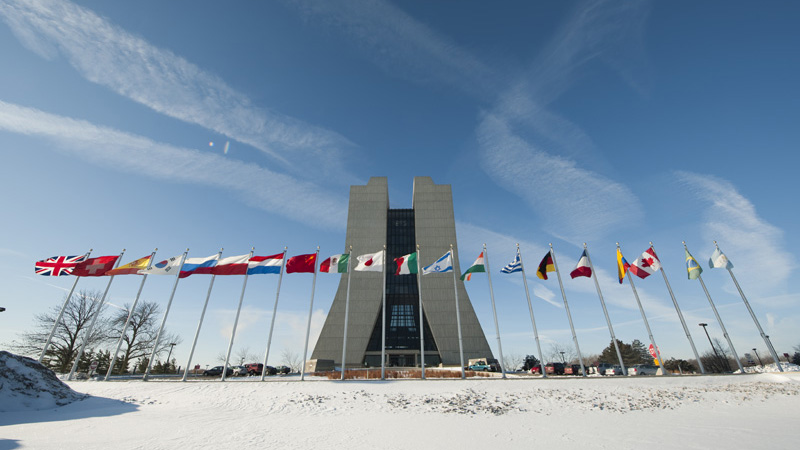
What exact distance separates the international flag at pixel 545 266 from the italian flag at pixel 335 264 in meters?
13.7

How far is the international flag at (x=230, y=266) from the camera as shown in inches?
922

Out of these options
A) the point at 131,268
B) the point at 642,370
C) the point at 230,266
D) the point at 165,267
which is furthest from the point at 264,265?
the point at 642,370

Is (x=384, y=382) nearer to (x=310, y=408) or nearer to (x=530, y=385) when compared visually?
(x=310, y=408)

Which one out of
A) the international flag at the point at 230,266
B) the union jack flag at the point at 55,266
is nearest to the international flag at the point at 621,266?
the international flag at the point at 230,266

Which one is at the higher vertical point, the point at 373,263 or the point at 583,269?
the point at 373,263

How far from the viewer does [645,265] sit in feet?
77.7

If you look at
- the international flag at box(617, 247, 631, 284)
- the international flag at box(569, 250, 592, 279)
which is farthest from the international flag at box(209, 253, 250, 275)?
the international flag at box(617, 247, 631, 284)

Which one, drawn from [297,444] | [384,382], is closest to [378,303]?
[384,382]

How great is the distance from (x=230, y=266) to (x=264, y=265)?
7.79ft

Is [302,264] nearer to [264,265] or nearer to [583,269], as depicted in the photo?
[264,265]

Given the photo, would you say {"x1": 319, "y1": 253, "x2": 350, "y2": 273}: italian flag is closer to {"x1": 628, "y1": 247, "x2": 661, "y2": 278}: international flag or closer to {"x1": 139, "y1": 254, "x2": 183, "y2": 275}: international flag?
{"x1": 139, "y1": 254, "x2": 183, "y2": 275}: international flag

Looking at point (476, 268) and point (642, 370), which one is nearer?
point (476, 268)

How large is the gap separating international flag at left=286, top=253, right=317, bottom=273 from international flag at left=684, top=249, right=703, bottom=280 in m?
26.6

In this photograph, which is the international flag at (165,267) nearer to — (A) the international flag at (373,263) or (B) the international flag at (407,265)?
(A) the international flag at (373,263)
